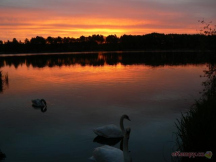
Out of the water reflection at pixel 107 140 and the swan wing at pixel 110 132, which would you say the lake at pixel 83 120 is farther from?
the swan wing at pixel 110 132

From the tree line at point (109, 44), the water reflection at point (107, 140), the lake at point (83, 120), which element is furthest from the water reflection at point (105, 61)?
the tree line at point (109, 44)

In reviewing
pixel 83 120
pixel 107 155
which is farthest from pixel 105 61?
pixel 107 155

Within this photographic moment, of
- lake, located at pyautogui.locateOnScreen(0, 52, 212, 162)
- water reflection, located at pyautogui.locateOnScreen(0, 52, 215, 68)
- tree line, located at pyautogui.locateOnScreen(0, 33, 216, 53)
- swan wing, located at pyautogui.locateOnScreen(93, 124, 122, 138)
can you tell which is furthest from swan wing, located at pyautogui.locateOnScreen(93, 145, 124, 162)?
tree line, located at pyautogui.locateOnScreen(0, 33, 216, 53)

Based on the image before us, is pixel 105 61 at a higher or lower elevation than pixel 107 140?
higher

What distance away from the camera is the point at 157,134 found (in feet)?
38.7

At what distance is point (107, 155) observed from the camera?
28.1ft

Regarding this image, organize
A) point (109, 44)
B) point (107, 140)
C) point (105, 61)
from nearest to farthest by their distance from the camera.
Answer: point (107, 140) → point (105, 61) → point (109, 44)

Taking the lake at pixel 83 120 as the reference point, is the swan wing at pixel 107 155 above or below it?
above

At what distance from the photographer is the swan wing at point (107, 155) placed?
845 centimetres

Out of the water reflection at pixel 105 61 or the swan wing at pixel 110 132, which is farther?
the water reflection at pixel 105 61

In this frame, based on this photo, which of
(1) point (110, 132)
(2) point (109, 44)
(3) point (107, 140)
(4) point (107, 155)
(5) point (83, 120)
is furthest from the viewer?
(2) point (109, 44)

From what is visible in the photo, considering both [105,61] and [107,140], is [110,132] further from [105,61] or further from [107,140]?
[105,61]

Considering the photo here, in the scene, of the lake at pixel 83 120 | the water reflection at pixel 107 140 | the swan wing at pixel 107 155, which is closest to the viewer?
the swan wing at pixel 107 155

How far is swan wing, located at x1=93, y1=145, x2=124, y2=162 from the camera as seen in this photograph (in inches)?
332
